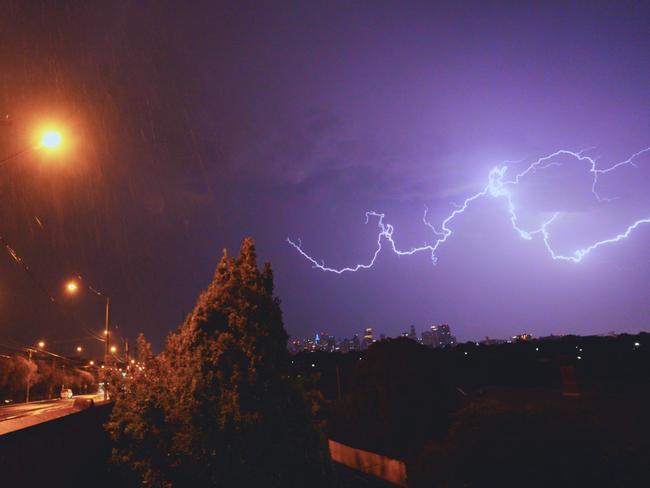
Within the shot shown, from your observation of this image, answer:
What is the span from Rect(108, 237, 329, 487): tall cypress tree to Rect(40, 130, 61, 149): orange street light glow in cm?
590

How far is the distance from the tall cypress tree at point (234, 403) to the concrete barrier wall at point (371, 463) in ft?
13.9

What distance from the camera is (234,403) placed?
5.15 metres

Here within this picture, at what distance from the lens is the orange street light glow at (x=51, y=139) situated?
9.32m

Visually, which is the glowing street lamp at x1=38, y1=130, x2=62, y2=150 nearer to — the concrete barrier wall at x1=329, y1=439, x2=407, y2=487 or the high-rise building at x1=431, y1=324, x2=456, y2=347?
the concrete barrier wall at x1=329, y1=439, x2=407, y2=487

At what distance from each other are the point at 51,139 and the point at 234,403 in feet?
24.6

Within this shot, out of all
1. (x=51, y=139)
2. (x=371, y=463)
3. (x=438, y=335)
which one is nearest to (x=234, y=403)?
(x=371, y=463)

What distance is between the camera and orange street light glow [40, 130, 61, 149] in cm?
932

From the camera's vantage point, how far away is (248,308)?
18.3 ft

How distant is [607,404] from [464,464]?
9.22 meters

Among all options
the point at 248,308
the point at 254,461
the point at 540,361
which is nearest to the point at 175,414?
the point at 254,461

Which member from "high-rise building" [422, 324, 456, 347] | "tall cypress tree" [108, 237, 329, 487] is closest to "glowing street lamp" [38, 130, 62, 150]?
"tall cypress tree" [108, 237, 329, 487]

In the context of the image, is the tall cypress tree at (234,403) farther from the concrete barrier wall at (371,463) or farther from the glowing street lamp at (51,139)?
the glowing street lamp at (51,139)

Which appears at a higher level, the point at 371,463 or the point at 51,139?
the point at 51,139

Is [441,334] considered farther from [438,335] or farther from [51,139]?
[51,139]
